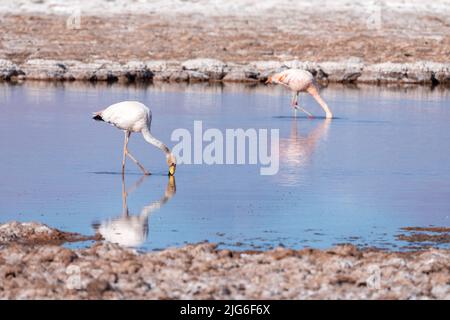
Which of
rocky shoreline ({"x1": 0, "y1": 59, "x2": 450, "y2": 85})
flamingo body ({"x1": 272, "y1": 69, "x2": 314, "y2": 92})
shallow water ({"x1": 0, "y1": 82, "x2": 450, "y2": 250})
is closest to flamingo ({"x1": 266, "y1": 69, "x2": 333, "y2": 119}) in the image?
flamingo body ({"x1": 272, "y1": 69, "x2": 314, "y2": 92})

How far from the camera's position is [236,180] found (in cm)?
1229

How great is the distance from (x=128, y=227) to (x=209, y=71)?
744 inches

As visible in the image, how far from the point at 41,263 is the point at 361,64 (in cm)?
2284

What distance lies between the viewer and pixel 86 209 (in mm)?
Answer: 10414

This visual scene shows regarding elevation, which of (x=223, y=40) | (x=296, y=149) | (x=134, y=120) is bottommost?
(x=296, y=149)

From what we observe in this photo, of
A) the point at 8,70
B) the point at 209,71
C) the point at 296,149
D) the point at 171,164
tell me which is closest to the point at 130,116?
the point at 171,164

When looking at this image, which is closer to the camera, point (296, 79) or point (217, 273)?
point (217, 273)

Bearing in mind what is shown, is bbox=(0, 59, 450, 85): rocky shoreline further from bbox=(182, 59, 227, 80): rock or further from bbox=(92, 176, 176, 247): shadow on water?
bbox=(92, 176, 176, 247): shadow on water

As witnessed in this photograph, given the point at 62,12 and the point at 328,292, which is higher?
the point at 62,12

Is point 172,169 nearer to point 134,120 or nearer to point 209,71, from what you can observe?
point 134,120

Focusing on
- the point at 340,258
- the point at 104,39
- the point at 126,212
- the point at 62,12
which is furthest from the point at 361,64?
the point at 340,258

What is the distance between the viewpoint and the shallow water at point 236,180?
9742mm
